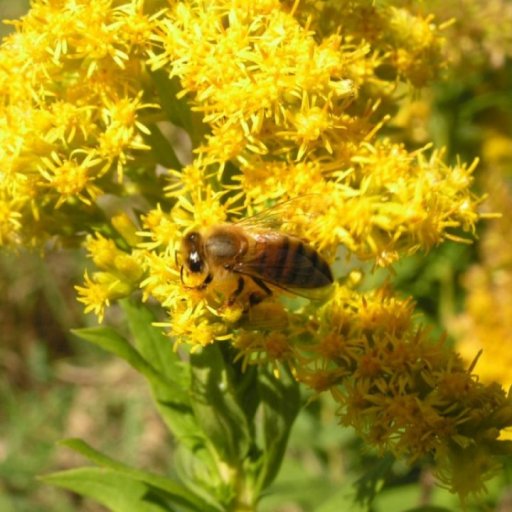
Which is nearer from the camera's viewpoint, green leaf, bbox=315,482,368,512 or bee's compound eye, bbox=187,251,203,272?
bee's compound eye, bbox=187,251,203,272

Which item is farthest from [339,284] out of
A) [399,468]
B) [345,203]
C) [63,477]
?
[399,468]

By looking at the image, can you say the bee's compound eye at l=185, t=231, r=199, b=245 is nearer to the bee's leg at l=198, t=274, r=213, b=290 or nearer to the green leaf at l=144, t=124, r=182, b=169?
the bee's leg at l=198, t=274, r=213, b=290

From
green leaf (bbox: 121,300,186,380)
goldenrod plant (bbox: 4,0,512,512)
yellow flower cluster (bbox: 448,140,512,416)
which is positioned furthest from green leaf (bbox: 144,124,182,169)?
yellow flower cluster (bbox: 448,140,512,416)

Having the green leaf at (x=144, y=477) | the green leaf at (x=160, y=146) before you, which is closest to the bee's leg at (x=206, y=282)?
the green leaf at (x=160, y=146)

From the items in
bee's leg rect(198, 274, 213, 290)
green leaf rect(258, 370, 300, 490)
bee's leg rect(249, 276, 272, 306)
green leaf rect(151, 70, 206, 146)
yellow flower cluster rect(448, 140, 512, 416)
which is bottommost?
yellow flower cluster rect(448, 140, 512, 416)

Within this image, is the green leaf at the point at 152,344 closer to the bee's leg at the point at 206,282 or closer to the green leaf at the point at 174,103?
the bee's leg at the point at 206,282

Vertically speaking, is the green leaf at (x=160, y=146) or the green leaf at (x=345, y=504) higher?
the green leaf at (x=160, y=146)
